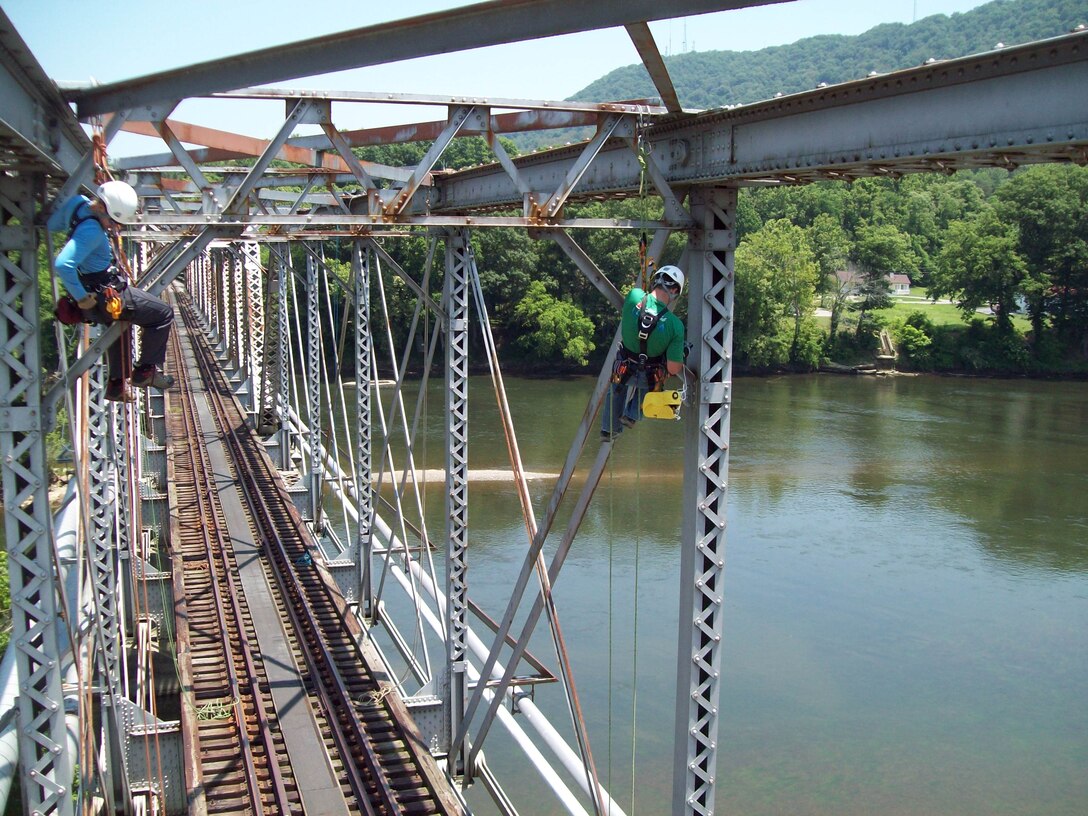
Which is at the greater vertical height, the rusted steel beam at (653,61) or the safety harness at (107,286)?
the rusted steel beam at (653,61)

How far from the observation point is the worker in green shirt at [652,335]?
6.08 meters

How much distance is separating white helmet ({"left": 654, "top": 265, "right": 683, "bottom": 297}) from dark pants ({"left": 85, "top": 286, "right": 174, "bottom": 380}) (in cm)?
314

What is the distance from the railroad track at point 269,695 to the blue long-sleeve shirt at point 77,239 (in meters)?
5.98

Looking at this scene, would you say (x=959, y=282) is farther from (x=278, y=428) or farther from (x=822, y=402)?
(x=278, y=428)

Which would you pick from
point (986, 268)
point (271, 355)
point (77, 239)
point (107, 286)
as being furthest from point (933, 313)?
point (77, 239)

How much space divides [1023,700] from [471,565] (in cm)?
1177

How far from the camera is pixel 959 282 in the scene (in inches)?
2106

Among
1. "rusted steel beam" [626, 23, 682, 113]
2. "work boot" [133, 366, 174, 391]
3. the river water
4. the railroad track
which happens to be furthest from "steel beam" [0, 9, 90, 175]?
the railroad track

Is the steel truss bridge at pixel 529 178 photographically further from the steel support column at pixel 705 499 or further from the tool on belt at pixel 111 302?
the tool on belt at pixel 111 302

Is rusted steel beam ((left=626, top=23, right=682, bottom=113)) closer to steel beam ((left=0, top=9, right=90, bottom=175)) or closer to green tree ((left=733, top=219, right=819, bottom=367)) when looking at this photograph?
steel beam ((left=0, top=9, right=90, bottom=175))

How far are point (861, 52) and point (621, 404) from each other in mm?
106349

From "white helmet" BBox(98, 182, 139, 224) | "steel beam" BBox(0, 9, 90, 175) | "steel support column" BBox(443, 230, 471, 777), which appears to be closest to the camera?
"steel beam" BBox(0, 9, 90, 175)

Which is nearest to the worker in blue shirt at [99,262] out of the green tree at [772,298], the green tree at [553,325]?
the green tree at [553,325]

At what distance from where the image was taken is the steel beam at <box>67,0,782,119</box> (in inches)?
177
